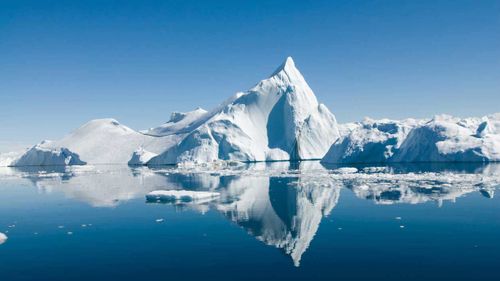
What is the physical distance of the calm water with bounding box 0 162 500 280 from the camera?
9039mm

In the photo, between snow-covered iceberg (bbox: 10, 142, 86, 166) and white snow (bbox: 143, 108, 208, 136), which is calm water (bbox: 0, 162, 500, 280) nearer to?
snow-covered iceberg (bbox: 10, 142, 86, 166)

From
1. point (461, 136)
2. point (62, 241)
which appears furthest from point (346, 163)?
point (62, 241)

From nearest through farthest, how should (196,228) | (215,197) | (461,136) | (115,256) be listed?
(115,256) < (196,228) < (215,197) < (461,136)

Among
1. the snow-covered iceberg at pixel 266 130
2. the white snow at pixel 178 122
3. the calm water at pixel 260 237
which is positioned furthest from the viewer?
the white snow at pixel 178 122

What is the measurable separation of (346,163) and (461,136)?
14.1 meters

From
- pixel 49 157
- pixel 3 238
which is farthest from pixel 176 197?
pixel 49 157

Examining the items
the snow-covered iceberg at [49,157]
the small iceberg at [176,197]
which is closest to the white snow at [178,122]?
the snow-covered iceberg at [49,157]

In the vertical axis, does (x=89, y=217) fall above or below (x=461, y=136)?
below

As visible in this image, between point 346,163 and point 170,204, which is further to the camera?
point 346,163

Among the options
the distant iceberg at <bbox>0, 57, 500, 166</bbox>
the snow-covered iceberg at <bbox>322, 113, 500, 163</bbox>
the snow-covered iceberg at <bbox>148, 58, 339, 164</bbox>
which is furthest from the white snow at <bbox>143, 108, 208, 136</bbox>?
the snow-covered iceberg at <bbox>322, 113, 500, 163</bbox>

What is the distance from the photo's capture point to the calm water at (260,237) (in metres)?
9.04

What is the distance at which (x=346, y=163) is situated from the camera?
180 ft

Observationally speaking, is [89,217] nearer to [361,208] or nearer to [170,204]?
[170,204]

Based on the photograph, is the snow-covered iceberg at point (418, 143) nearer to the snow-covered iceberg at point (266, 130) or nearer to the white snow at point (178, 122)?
the snow-covered iceberg at point (266, 130)
